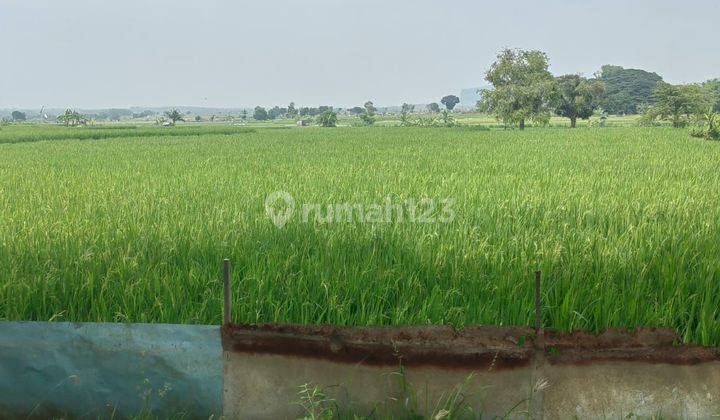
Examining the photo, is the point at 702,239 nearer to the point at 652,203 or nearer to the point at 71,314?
the point at 652,203

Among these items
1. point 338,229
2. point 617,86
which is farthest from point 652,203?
point 617,86

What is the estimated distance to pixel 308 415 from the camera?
7.82 feet

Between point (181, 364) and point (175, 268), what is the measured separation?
3.97ft

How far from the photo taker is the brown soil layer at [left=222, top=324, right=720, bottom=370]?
237 cm

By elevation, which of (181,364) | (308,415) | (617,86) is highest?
(617,86)

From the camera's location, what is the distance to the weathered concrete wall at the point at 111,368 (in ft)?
8.00

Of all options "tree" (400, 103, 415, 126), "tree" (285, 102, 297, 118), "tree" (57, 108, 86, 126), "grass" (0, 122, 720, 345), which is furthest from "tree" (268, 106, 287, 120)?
"grass" (0, 122, 720, 345)

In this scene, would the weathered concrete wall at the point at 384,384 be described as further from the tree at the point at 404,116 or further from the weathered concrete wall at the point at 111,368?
the tree at the point at 404,116

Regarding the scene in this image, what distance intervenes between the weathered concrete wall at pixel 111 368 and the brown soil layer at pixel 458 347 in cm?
34

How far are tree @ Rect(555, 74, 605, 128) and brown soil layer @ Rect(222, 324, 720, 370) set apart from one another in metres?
52.5

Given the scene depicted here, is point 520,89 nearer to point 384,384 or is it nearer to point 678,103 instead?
point 678,103

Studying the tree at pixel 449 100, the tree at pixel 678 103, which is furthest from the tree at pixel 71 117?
the tree at pixel 449 100

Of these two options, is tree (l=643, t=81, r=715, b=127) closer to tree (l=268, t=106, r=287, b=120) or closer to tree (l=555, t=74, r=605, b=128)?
tree (l=555, t=74, r=605, b=128)

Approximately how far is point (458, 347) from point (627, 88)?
127856 mm
